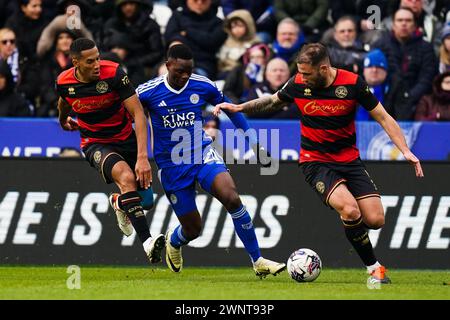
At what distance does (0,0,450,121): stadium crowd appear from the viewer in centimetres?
1823

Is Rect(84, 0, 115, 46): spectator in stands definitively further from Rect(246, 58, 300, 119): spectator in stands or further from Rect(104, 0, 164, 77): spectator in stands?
Rect(246, 58, 300, 119): spectator in stands

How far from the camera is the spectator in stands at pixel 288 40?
62.2ft

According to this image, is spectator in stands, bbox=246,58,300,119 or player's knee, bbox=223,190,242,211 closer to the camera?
player's knee, bbox=223,190,242,211

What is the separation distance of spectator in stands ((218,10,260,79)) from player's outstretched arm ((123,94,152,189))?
6525 millimetres

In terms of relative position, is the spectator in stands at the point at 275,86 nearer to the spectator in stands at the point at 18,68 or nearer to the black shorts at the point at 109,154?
the spectator in stands at the point at 18,68

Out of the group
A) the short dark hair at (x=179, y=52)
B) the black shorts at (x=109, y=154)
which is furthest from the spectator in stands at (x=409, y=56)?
the short dark hair at (x=179, y=52)

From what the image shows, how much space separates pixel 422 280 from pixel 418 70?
250 inches

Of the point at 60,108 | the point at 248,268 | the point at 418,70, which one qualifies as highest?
the point at 60,108

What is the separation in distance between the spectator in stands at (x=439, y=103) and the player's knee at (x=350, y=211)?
6176 mm

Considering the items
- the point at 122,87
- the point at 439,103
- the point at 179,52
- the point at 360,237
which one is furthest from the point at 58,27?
the point at 360,237

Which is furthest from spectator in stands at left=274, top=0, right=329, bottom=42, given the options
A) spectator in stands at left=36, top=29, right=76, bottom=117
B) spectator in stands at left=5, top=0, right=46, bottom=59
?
spectator in stands at left=5, top=0, right=46, bottom=59

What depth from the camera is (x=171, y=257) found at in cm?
1352

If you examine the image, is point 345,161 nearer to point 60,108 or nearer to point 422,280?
point 422,280
